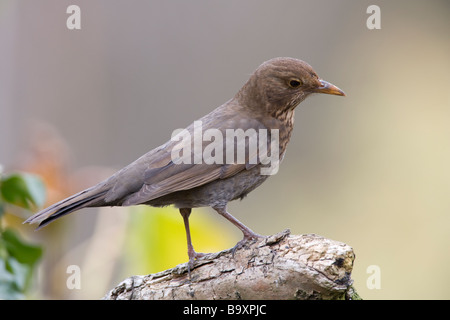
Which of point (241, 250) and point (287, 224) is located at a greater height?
point (241, 250)

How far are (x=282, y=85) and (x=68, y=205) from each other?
160 cm

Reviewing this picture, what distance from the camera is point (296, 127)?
338 inches

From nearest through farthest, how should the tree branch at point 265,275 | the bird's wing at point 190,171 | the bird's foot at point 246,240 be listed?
the tree branch at point 265,275 < the bird's foot at point 246,240 < the bird's wing at point 190,171

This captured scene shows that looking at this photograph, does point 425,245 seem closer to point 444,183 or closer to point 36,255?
point 444,183

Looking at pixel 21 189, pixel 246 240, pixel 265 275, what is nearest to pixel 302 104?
pixel 246 240

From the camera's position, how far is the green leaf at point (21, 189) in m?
3.66

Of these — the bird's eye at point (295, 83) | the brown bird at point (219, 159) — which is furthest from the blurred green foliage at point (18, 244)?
the bird's eye at point (295, 83)

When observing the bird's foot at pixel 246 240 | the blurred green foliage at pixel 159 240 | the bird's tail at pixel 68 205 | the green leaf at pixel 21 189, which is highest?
the green leaf at pixel 21 189

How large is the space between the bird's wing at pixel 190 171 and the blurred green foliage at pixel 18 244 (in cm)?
54

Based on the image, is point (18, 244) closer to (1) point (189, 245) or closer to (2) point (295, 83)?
(1) point (189, 245)

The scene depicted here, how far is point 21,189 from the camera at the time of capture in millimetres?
3670

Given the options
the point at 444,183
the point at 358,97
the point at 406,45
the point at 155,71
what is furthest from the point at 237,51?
the point at 444,183

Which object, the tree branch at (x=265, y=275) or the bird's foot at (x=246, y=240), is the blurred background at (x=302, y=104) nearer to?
the bird's foot at (x=246, y=240)
